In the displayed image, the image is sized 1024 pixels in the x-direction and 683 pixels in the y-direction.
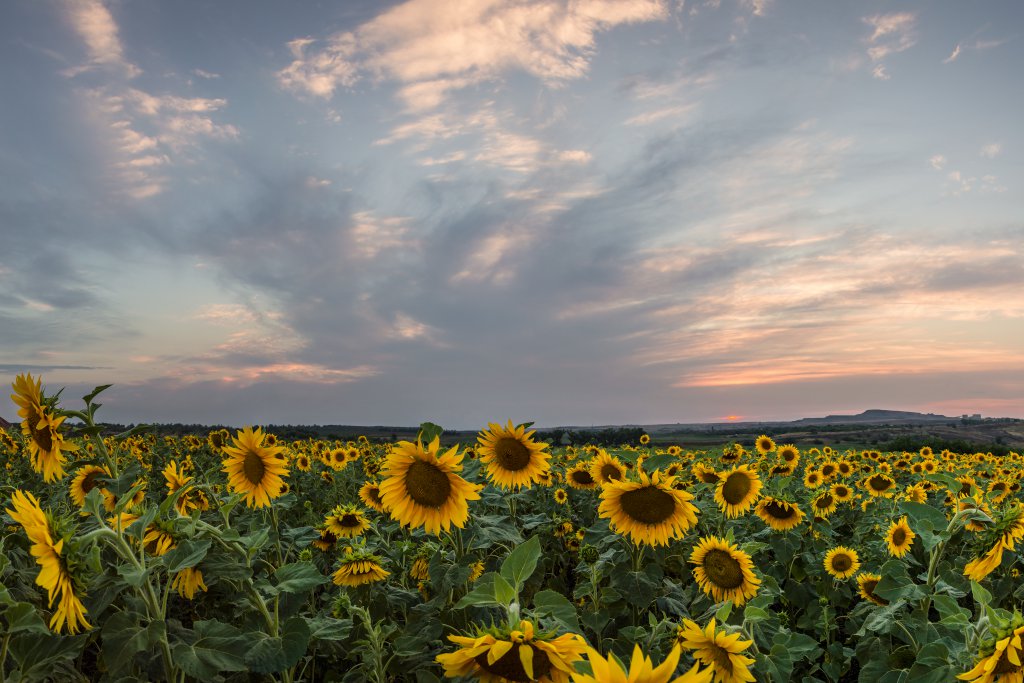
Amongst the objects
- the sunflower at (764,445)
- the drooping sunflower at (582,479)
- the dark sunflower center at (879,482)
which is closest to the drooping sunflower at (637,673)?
the drooping sunflower at (582,479)

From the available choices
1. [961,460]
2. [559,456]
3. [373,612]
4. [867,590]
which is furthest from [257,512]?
[961,460]

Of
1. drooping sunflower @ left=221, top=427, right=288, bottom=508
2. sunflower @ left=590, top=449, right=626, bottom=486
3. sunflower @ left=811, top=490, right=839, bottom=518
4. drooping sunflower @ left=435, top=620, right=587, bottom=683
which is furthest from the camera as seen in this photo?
sunflower @ left=811, top=490, right=839, bottom=518

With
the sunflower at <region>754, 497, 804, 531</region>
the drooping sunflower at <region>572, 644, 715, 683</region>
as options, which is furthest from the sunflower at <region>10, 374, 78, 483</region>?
the sunflower at <region>754, 497, 804, 531</region>

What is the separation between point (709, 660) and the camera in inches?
128

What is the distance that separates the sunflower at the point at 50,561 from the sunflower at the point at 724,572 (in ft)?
14.3

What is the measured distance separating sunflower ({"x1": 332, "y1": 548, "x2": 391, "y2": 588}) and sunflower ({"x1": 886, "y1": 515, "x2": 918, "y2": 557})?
589 centimetres

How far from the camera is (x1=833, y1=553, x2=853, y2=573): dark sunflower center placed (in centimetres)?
675

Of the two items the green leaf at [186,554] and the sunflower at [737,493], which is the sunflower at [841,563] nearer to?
the sunflower at [737,493]

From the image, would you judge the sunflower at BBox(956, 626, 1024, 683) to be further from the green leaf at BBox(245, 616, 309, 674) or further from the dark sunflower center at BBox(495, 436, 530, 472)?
the dark sunflower center at BBox(495, 436, 530, 472)

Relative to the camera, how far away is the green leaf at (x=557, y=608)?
2428 millimetres

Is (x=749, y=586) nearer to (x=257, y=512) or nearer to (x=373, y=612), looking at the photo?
(x=373, y=612)

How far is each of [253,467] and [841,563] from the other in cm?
634

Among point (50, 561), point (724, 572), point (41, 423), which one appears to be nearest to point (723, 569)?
point (724, 572)

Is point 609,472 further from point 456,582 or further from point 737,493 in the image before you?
point 456,582
